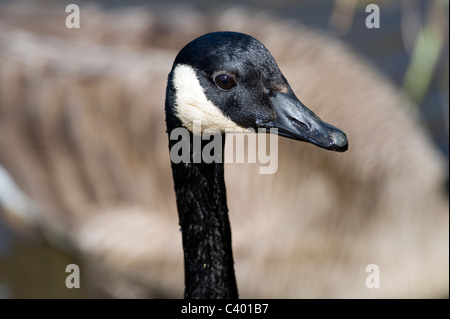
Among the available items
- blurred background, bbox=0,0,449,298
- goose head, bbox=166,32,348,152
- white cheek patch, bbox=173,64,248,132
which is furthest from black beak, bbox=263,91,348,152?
blurred background, bbox=0,0,449,298

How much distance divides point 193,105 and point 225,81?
5.4 inches

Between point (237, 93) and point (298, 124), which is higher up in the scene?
point (237, 93)

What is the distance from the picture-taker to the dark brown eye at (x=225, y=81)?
6.98ft

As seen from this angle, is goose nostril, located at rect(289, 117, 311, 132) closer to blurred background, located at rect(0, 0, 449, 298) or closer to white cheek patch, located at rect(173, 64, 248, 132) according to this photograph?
white cheek patch, located at rect(173, 64, 248, 132)

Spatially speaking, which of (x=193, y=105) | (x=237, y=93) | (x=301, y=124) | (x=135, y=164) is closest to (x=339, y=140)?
(x=301, y=124)

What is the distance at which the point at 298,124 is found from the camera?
2158 mm

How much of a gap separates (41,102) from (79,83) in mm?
262

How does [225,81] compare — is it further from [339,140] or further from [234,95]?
[339,140]

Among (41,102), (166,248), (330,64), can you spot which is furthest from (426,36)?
(41,102)

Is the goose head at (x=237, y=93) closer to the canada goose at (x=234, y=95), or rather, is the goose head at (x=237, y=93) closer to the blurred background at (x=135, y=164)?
the canada goose at (x=234, y=95)

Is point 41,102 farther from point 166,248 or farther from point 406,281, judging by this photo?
point 406,281

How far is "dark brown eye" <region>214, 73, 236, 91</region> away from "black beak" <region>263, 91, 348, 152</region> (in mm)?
146

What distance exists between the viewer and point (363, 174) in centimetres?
393

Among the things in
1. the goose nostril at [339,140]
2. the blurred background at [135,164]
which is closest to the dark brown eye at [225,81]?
the goose nostril at [339,140]
